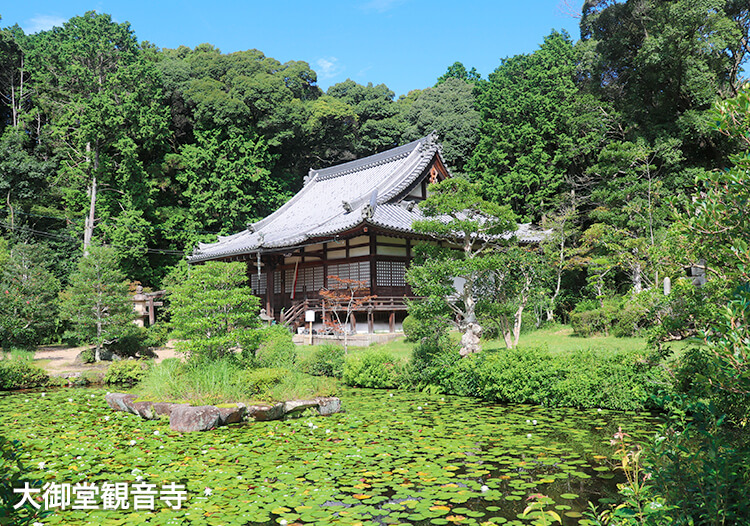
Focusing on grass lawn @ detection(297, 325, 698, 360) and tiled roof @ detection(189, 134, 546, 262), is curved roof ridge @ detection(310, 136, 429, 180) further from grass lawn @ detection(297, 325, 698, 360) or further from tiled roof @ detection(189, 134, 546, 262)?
grass lawn @ detection(297, 325, 698, 360)

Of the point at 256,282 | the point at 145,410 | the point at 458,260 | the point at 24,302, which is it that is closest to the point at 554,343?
the point at 458,260

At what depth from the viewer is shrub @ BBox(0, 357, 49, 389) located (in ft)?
41.7

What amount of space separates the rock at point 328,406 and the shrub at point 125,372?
272 inches

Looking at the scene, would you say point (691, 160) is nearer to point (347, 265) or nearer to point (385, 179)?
point (385, 179)

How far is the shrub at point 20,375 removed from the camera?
41.7ft

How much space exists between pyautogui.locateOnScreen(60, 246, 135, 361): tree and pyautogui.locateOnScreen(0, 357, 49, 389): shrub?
85.6 inches

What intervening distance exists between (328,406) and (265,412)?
115 centimetres

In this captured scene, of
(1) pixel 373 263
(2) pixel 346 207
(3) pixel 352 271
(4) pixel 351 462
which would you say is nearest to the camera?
(4) pixel 351 462

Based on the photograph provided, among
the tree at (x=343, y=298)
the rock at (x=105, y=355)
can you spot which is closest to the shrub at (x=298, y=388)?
the tree at (x=343, y=298)

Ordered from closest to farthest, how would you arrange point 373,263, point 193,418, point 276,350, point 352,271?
point 193,418 < point 276,350 < point 373,263 < point 352,271

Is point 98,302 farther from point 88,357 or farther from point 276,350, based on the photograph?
point 276,350

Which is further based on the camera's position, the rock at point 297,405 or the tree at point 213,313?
the tree at point 213,313

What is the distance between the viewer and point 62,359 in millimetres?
16438

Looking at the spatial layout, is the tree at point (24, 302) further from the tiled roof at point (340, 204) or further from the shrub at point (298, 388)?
the shrub at point (298, 388)
